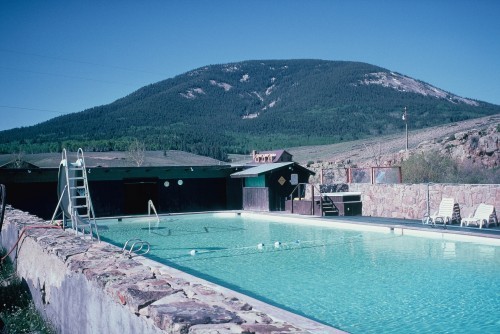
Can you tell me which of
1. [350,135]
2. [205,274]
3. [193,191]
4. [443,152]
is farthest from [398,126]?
[205,274]

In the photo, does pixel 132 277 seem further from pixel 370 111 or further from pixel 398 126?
pixel 370 111

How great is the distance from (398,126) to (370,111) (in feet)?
36.5

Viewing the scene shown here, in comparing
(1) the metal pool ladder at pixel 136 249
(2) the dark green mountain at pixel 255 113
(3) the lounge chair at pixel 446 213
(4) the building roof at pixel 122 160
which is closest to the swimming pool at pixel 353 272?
(1) the metal pool ladder at pixel 136 249

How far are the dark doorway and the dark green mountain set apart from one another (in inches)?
1252

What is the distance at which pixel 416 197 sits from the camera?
53.4 ft

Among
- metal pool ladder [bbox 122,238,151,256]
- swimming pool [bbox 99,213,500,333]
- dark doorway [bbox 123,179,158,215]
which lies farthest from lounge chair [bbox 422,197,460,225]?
dark doorway [bbox 123,179,158,215]

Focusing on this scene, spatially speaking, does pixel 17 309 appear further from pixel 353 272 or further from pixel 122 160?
pixel 122 160

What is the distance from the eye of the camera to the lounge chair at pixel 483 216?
1330 cm

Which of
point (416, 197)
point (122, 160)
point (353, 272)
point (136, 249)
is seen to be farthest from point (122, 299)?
point (122, 160)

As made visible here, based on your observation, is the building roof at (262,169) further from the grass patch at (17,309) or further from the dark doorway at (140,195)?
the grass patch at (17,309)

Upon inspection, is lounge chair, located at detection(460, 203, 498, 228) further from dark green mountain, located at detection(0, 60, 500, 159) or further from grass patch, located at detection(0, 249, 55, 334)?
dark green mountain, located at detection(0, 60, 500, 159)

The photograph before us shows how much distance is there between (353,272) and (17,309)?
6457mm

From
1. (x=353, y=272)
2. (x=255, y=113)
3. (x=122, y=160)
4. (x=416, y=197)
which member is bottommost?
(x=353, y=272)

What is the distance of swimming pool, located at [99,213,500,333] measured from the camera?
23.7ft
